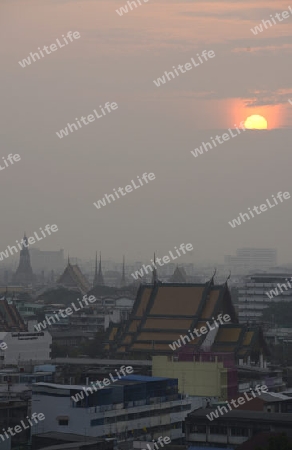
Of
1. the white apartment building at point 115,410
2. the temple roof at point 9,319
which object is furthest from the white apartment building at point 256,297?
the white apartment building at point 115,410

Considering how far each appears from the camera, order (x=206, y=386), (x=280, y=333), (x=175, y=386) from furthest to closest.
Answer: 1. (x=280, y=333)
2. (x=206, y=386)
3. (x=175, y=386)

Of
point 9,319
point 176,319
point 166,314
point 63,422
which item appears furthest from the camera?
point 9,319

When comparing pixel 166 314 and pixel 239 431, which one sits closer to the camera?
pixel 239 431

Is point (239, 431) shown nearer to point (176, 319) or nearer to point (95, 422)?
point (95, 422)

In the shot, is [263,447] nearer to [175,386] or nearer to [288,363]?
[175,386]

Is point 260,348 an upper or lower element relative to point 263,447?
upper

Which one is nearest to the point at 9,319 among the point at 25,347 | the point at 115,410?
the point at 25,347

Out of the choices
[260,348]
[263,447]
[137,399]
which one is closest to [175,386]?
[137,399]

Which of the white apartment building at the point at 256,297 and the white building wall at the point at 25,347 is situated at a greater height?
the white apartment building at the point at 256,297

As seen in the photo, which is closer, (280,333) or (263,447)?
(263,447)

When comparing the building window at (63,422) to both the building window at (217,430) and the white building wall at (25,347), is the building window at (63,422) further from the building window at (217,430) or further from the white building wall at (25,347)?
the white building wall at (25,347)

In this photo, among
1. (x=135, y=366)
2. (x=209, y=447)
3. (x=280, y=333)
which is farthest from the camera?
(x=280, y=333)
